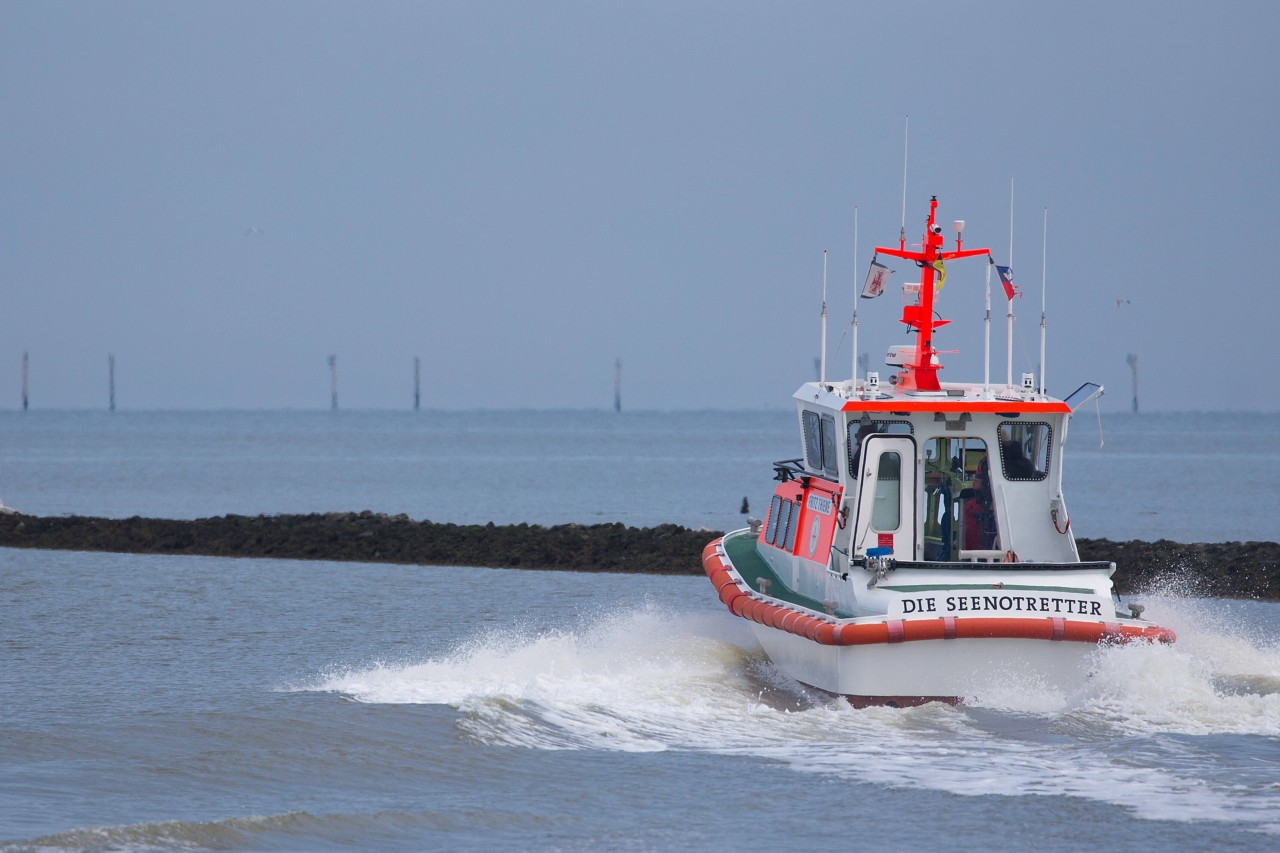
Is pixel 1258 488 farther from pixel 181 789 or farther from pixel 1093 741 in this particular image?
pixel 181 789

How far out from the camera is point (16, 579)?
24438mm

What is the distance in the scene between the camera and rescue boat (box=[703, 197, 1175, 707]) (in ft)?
39.6

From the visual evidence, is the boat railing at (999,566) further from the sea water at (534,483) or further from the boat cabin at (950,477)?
the sea water at (534,483)

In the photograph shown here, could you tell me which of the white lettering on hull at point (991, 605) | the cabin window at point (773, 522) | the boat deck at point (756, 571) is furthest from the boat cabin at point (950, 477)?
the cabin window at point (773, 522)

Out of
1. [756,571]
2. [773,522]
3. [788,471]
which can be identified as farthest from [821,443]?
[756,571]

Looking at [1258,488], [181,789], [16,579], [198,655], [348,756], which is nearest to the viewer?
[181,789]

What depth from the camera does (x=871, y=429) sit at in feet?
44.0

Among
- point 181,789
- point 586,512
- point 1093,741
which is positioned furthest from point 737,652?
point 586,512

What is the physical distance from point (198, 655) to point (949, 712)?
8.67 metres

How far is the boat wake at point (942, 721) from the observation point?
1073 centimetres

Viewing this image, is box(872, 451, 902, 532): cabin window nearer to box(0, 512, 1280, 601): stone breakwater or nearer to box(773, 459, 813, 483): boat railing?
box(773, 459, 813, 483): boat railing

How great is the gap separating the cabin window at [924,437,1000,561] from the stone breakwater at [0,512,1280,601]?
10425 mm

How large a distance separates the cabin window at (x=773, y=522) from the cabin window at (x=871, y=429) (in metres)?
2.24

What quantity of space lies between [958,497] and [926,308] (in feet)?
5.80
